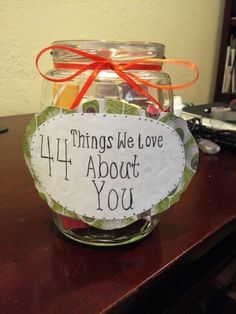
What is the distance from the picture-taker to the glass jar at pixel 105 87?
0.29m

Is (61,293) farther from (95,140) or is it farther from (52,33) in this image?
(52,33)

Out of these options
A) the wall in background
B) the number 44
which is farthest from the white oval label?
the wall in background

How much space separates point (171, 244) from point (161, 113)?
128 mm

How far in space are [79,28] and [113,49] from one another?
2.44 ft

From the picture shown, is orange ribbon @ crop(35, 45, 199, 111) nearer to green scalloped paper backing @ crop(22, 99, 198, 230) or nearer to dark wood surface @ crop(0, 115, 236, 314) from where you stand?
green scalloped paper backing @ crop(22, 99, 198, 230)

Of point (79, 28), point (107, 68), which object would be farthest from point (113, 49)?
point (79, 28)

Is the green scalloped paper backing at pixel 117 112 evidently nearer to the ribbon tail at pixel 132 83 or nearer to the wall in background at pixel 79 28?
the ribbon tail at pixel 132 83

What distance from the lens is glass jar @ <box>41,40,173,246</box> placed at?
29cm

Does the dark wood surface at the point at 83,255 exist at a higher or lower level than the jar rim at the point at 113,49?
lower

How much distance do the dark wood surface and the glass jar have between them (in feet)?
0.04

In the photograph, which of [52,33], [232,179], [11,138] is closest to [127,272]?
[232,179]

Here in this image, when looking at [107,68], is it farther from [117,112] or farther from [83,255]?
[83,255]

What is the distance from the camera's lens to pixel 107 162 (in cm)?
28

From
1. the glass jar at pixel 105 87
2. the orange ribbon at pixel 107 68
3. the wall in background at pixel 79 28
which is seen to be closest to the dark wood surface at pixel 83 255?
the glass jar at pixel 105 87
